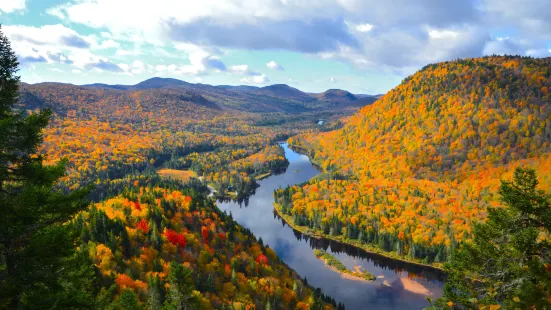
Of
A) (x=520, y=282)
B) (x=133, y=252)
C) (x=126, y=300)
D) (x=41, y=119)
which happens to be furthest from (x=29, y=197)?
(x=133, y=252)

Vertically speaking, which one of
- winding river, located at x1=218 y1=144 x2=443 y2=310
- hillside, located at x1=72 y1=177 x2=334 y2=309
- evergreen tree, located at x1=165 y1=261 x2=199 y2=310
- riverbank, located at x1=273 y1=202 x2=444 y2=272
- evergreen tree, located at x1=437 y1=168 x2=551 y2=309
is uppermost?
evergreen tree, located at x1=437 y1=168 x2=551 y2=309

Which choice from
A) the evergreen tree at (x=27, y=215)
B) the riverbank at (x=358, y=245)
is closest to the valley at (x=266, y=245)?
the evergreen tree at (x=27, y=215)

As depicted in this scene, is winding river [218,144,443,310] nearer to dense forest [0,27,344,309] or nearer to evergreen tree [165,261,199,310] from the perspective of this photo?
dense forest [0,27,344,309]

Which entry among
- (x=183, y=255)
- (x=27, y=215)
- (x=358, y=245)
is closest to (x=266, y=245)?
(x=358, y=245)

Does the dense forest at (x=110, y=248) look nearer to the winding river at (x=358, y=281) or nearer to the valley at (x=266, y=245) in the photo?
the valley at (x=266, y=245)

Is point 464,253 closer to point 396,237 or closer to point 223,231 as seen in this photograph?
point 223,231

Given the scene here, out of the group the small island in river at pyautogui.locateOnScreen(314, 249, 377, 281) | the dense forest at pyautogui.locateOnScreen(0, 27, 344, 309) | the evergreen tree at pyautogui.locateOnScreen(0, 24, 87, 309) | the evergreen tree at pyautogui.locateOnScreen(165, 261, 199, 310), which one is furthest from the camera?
the small island in river at pyautogui.locateOnScreen(314, 249, 377, 281)

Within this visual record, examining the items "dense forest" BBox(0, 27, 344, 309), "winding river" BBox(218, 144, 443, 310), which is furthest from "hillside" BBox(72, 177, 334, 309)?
"winding river" BBox(218, 144, 443, 310)
